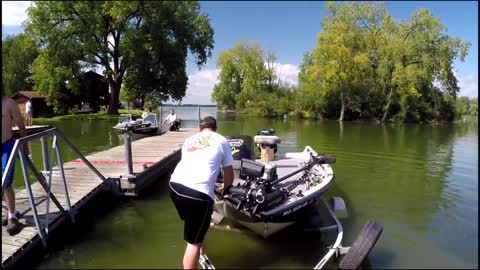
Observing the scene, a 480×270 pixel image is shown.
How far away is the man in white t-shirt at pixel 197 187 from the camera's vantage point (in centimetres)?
413

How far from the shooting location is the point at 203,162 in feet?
13.8

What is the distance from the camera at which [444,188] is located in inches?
406

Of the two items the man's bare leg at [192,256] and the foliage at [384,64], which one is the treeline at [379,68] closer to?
the foliage at [384,64]

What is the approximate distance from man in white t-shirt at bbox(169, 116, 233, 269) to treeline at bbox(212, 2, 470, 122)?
38681 mm

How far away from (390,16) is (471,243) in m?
40.5

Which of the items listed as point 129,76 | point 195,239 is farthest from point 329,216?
point 129,76

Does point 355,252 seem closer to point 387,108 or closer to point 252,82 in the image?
point 387,108

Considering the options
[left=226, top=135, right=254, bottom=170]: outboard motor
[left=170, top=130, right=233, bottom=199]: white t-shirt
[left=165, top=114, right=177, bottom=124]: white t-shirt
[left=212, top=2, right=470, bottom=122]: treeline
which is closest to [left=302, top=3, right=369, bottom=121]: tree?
[left=212, top=2, right=470, bottom=122]: treeline

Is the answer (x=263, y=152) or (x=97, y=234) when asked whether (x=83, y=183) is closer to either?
(x=97, y=234)

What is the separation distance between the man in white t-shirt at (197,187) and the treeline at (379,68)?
38.7 meters

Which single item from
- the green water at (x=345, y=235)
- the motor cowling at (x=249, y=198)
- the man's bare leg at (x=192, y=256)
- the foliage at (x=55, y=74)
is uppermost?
the foliage at (x=55, y=74)

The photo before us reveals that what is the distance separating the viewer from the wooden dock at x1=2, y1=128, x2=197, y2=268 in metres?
5.42

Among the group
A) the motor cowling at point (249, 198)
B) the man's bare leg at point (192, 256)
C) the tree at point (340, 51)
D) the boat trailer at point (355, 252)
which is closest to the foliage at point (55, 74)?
the tree at point (340, 51)

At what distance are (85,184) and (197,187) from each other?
5.02m
